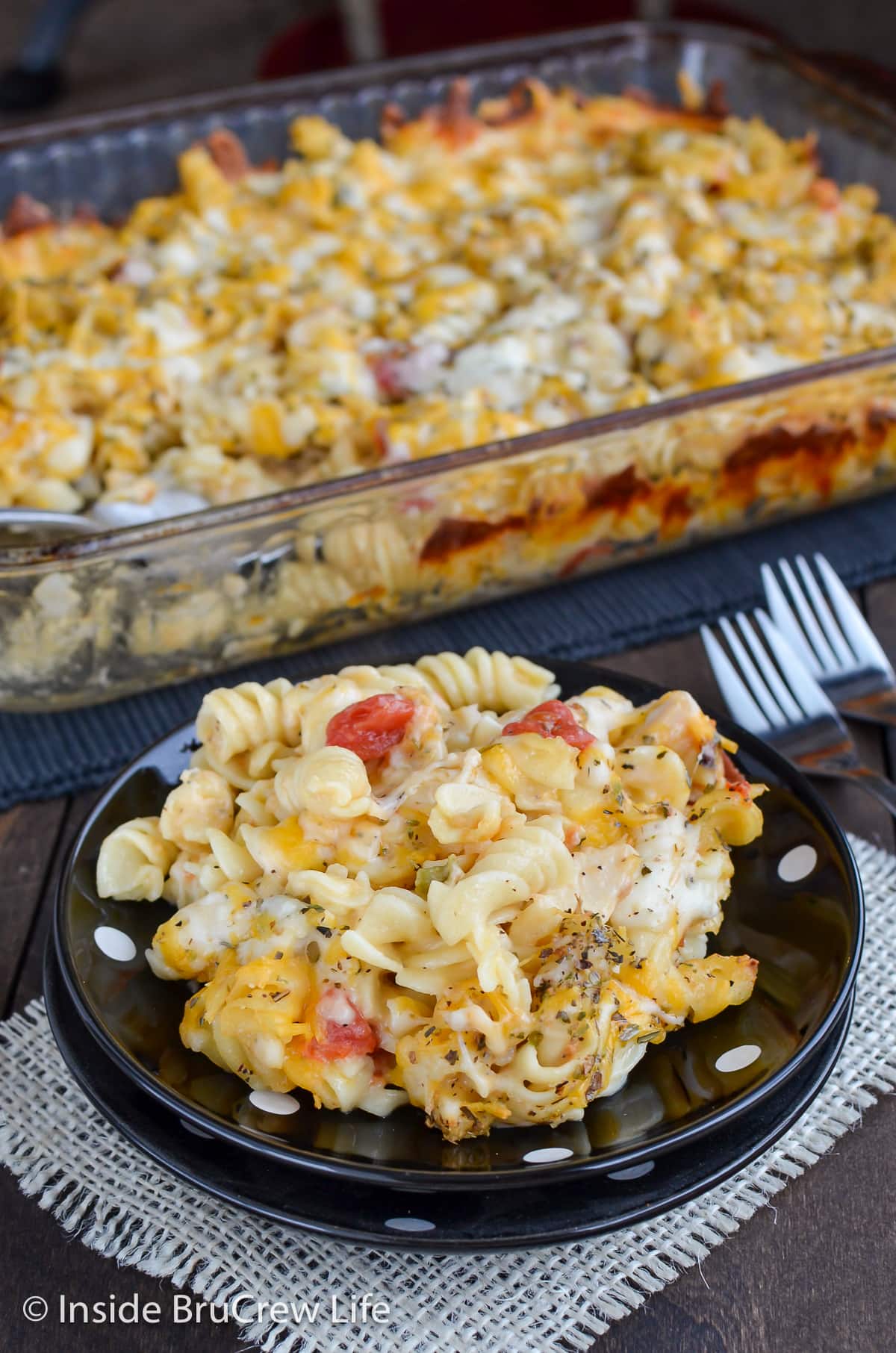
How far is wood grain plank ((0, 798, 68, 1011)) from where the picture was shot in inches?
61.0

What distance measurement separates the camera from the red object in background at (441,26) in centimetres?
433

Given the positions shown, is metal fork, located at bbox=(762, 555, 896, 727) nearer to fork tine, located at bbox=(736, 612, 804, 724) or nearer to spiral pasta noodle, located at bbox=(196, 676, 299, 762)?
fork tine, located at bbox=(736, 612, 804, 724)

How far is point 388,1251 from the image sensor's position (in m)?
1.08

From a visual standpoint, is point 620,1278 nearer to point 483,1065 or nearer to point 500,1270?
point 500,1270

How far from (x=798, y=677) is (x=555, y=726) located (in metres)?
0.57

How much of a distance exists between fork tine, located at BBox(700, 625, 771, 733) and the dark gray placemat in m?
0.15

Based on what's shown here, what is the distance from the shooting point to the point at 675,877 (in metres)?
1.28

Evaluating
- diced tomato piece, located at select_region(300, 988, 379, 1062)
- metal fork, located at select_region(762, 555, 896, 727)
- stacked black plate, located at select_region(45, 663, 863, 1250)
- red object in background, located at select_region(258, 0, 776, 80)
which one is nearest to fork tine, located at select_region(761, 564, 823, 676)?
metal fork, located at select_region(762, 555, 896, 727)

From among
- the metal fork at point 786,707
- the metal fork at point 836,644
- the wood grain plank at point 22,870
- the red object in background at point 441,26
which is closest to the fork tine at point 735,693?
the metal fork at point 786,707

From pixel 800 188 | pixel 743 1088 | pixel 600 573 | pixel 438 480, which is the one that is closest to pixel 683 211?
pixel 800 188

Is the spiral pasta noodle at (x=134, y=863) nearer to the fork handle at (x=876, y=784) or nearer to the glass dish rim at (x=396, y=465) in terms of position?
the glass dish rim at (x=396, y=465)

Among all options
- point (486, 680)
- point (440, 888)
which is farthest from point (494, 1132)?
point (486, 680)

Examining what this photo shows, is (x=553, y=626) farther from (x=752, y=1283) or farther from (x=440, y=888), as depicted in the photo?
(x=752, y=1283)

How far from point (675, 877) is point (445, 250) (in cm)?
162
